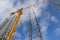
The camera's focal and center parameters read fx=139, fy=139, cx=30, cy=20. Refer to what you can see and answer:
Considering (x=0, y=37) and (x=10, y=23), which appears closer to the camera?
(x=0, y=37)

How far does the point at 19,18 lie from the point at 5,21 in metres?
4.53

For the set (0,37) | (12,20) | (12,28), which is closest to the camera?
(0,37)

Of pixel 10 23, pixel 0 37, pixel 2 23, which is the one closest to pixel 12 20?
pixel 10 23

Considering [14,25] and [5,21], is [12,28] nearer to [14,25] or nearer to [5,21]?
[14,25]

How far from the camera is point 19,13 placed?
132ft

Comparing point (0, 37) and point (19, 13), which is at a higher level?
point (19, 13)

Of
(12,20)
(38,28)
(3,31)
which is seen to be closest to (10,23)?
(12,20)

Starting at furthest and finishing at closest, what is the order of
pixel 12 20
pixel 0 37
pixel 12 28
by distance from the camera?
1. pixel 12 20
2. pixel 12 28
3. pixel 0 37

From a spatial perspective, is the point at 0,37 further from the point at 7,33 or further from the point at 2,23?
the point at 2,23

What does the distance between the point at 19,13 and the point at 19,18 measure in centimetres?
145

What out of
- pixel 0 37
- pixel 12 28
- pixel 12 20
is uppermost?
pixel 12 20

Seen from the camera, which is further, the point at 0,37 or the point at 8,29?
the point at 8,29

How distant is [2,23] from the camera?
135 ft

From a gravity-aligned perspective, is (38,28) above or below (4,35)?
above
